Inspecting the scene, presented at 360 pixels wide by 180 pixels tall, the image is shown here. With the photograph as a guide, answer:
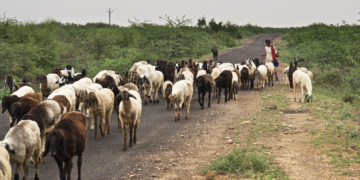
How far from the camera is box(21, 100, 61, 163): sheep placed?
24.0 ft

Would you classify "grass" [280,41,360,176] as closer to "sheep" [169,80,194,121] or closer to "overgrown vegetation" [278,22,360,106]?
"overgrown vegetation" [278,22,360,106]

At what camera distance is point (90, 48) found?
1078 inches

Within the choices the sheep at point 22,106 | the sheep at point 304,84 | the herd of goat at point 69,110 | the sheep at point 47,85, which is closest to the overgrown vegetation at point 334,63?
the sheep at point 304,84

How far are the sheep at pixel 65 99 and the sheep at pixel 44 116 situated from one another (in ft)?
1.88

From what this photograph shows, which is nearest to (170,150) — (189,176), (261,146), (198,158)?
(198,158)

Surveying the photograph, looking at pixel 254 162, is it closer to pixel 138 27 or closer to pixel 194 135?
pixel 194 135

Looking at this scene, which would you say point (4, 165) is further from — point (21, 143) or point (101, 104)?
point (101, 104)

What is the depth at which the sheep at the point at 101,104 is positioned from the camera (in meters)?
8.90

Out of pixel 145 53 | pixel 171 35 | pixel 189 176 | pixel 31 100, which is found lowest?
pixel 189 176

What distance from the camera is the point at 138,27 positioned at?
3781cm

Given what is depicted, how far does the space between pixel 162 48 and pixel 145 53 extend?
413cm

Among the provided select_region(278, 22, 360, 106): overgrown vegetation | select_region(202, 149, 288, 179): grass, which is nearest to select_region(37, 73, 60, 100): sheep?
select_region(202, 149, 288, 179): grass

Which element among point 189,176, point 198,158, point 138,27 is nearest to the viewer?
point 189,176

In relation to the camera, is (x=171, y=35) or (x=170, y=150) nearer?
(x=170, y=150)
